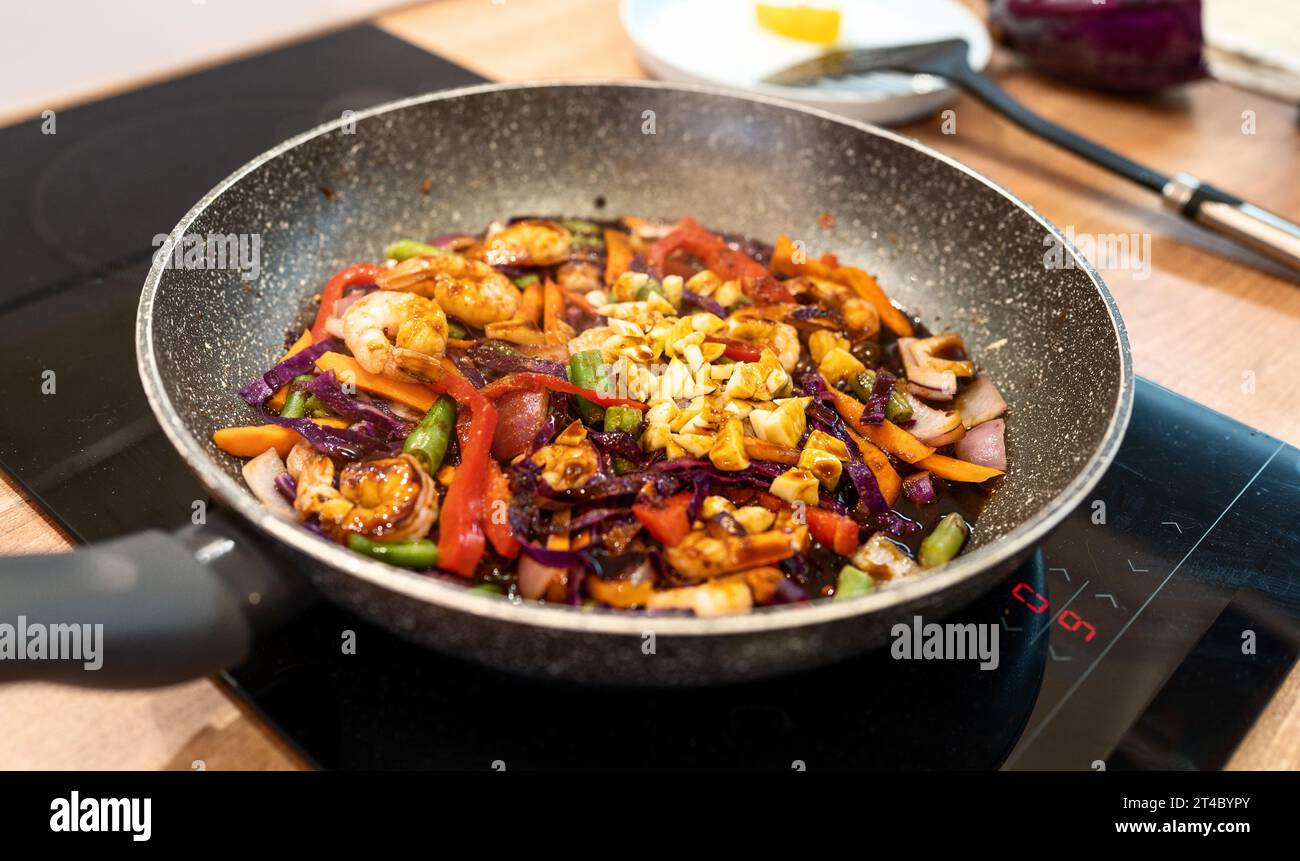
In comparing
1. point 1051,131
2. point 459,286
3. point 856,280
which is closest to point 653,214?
point 856,280

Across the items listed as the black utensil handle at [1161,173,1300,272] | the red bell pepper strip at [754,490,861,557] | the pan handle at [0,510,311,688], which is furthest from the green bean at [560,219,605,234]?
the black utensil handle at [1161,173,1300,272]

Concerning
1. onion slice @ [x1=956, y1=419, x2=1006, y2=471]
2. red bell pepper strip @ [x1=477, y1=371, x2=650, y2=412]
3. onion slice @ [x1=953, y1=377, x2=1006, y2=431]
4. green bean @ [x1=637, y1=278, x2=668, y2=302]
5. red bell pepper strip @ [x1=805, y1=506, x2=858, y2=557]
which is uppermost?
green bean @ [x1=637, y1=278, x2=668, y2=302]

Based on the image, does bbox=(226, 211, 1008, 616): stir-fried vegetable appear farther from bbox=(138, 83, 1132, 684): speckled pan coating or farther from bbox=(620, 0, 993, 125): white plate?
bbox=(620, 0, 993, 125): white plate

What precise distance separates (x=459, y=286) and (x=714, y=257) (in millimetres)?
486

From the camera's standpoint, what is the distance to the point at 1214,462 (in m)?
1.43

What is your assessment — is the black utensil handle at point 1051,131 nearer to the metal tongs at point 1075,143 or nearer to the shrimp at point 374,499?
the metal tongs at point 1075,143

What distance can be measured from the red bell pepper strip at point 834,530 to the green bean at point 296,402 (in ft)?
2.36

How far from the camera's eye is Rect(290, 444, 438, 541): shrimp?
110 cm

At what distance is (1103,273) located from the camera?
1934 mm

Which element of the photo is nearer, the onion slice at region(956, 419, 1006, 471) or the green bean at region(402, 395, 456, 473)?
the green bean at region(402, 395, 456, 473)

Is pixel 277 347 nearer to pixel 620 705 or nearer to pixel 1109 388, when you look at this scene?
pixel 620 705

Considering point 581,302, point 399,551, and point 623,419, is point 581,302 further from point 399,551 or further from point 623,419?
point 399,551

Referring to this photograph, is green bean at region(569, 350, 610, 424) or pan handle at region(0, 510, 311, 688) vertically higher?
green bean at region(569, 350, 610, 424)

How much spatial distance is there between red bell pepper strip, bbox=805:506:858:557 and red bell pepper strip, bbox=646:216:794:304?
512 mm
